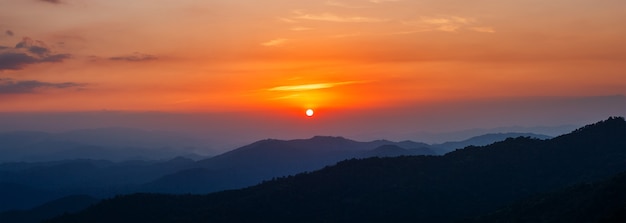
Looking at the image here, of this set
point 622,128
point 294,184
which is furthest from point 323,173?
point 622,128

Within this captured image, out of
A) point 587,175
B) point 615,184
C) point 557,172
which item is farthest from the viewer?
point 557,172

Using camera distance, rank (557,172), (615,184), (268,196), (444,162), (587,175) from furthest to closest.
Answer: (444,162)
(268,196)
(557,172)
(587,175)
(615,184)

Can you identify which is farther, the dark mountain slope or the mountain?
the mountain

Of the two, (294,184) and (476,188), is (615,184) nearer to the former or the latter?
(476,188)

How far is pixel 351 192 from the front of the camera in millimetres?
140000

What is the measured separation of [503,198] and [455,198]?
11.2 metres

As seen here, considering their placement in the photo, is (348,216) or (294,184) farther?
(294,184)

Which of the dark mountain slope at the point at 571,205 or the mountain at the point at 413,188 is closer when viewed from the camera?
the dark mountain slope at the point at 571,205

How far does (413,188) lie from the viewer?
134500mm

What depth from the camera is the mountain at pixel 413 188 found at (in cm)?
12331

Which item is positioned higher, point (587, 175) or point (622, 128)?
point (622, 128)

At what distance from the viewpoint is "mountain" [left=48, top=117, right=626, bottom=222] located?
123 meters

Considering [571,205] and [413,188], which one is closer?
[571,205]

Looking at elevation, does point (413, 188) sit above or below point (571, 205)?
above
